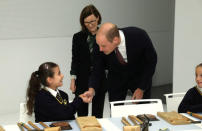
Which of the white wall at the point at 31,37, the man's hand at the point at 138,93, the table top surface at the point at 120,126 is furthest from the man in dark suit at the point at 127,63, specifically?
the white wall at the point at 31,37

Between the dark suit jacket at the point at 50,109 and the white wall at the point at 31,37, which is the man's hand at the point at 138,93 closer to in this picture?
the dark suit jacket at the point at 50,109

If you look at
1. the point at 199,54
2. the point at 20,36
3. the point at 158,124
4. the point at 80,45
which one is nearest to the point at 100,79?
the point at 80,45

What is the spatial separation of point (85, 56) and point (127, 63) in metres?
0.72

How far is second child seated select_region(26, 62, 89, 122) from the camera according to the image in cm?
295

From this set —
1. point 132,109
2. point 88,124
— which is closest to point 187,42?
point 132,109

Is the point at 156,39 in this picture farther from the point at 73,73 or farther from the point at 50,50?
the point at 73,73

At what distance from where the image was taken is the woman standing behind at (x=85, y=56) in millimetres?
3879

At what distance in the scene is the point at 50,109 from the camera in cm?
294

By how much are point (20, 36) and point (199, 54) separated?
111 inches

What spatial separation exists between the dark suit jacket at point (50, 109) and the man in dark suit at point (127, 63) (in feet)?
1.19

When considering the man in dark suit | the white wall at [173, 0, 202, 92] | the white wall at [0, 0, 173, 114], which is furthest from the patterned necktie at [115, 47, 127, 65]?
the white wall at [0, 0, 173, 114]

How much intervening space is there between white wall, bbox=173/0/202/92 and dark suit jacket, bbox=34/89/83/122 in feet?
Result: 8.12

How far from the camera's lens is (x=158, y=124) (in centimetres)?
Answer: 268

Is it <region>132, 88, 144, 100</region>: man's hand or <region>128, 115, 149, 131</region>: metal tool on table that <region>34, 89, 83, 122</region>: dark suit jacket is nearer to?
<region>128, 115, 149, 131</region>: metal tool on table
